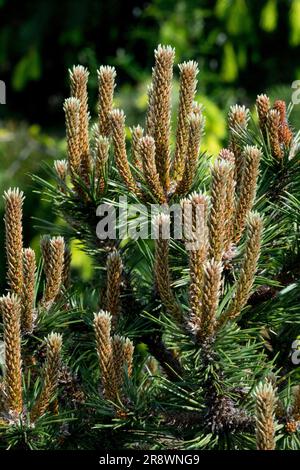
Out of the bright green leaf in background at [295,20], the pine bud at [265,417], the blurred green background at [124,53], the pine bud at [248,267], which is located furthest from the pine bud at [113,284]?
the bright green leaf in background at [295,20]

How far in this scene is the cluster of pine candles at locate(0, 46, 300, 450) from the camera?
1236 mm

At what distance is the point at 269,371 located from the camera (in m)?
1.29

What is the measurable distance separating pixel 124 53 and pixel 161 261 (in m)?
4.64

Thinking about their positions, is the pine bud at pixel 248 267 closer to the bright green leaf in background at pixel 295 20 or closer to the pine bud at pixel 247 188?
the pine bud at pixel 247 188

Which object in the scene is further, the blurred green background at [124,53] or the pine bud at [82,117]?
the blurred green background at [124,53]

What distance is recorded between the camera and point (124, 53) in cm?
577

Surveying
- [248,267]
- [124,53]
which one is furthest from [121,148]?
[124,53]

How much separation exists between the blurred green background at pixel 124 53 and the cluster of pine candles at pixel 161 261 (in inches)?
103

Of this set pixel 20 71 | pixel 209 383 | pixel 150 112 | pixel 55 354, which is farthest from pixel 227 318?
pixel 20 71

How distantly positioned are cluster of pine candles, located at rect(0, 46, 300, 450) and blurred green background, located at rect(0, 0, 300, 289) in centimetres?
262

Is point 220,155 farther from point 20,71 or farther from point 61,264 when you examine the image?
point 20,71

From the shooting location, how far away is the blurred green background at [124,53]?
4430 millimetres

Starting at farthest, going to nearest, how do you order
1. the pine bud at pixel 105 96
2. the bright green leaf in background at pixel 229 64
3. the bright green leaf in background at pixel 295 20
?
→ the bright green leaf in background at pixel 229 64
the bright green leaf in background at pixel 295 20
the pine bud at pixel 105 96

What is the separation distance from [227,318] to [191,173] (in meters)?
0.28
